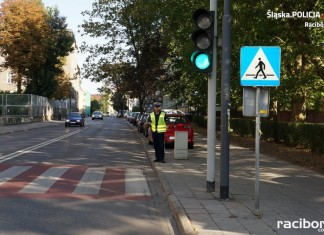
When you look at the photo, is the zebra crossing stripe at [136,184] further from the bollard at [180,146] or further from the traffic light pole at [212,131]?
the bollard at [180,146]

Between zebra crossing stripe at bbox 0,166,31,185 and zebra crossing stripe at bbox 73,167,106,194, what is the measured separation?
5.35 ft

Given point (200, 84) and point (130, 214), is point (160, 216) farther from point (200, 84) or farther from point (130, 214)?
point (200, 84)

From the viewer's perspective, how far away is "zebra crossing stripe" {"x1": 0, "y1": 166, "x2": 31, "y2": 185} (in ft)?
33.6

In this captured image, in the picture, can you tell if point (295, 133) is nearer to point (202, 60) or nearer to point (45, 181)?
point (202, 60)

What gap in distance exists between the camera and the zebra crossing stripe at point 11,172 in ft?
33.6

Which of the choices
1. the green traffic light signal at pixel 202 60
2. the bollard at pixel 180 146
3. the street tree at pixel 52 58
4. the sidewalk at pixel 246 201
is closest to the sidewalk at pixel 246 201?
the sidewalk at pixel 246 201

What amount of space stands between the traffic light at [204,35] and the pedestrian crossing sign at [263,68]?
1.69m

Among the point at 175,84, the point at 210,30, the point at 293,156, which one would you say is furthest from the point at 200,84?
the point at 210,30

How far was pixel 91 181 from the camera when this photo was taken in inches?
407

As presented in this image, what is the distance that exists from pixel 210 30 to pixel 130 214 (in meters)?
3.58

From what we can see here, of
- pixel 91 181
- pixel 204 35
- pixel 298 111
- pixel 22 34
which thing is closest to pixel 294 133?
pixel 298 111

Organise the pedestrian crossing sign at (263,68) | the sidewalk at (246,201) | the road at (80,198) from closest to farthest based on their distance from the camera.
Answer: the sidewalk at (246,201) → the road at (80,198) → the pedestrian crossing sign at (263,68)

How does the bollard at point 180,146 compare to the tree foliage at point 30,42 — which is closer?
the bollard at point 180,146

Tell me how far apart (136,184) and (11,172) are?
3.48m
